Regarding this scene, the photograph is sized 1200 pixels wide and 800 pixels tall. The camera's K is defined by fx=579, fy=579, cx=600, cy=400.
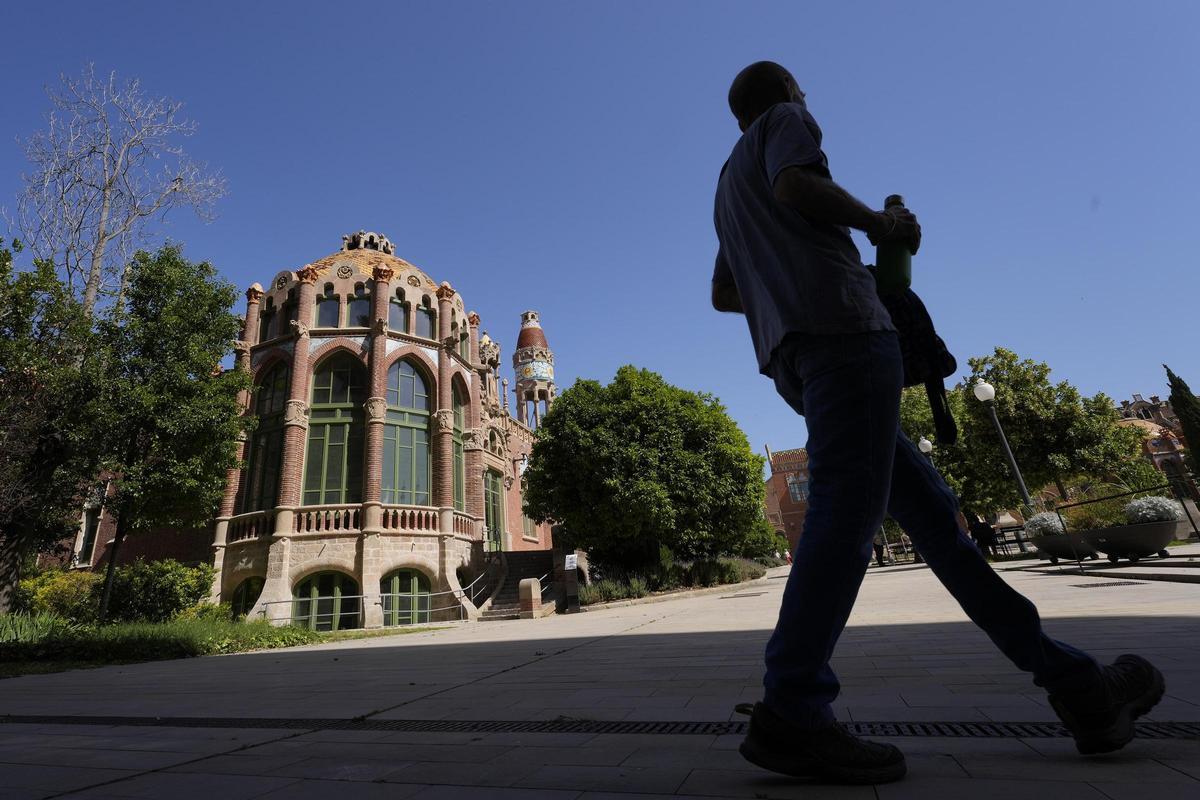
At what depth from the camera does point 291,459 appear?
1911cm

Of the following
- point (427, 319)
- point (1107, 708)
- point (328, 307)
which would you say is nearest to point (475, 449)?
point (427, 319)

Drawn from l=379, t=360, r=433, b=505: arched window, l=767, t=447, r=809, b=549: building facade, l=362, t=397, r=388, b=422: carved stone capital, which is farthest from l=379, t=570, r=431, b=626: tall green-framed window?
l=767, t=447, r=809, b=549: building facade

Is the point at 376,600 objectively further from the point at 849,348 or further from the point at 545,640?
the point at 849,348

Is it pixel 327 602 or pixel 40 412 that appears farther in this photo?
pixel 327 602

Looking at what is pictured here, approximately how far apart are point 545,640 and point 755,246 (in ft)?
22.4

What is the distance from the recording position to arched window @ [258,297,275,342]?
890 inches

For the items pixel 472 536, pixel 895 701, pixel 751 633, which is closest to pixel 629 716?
pixel 895 701

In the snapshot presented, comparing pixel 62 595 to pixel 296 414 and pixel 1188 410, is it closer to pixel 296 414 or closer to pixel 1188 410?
pixel 296 414

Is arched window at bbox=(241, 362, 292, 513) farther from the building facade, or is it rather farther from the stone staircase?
the building facade

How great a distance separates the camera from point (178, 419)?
1323 centimetres

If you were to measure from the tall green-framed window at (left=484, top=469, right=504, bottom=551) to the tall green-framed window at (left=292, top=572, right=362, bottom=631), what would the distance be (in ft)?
21.2

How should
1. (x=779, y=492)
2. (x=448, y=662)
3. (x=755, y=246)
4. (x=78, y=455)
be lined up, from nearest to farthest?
1. (x=755, y=246)
2. (x=448, y=662)
3. (x=78, y=455)
4. (x=779, y=492)

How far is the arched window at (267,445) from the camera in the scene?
1964 cm

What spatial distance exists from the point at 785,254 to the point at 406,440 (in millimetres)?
20452
